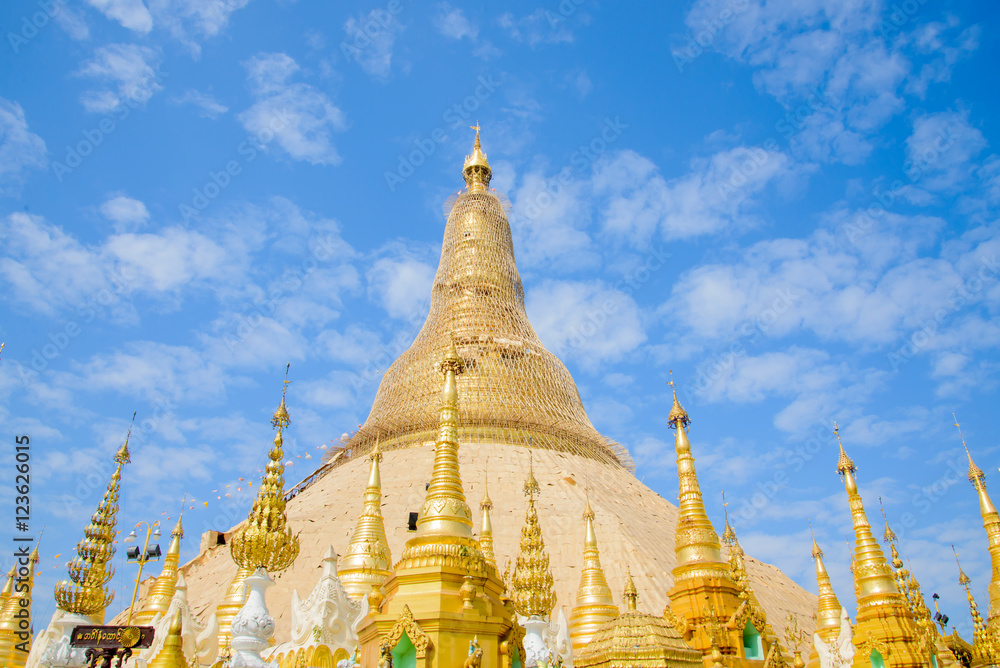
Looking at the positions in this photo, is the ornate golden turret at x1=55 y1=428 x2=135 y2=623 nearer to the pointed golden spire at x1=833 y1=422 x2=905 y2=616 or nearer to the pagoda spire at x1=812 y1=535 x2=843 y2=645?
the pointed golden spire at x1=833 y1=422 x2=905 y2=616

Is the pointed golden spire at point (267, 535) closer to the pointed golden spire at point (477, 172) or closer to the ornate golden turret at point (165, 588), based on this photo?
the ornate golden turret at point (165, 588)

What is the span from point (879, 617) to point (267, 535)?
1335 cm

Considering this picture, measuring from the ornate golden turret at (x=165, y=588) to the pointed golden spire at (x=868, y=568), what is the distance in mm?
18113

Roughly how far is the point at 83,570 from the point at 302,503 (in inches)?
775

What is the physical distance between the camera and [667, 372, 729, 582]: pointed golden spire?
1369 centimetres

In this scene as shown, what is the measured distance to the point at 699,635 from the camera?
12.5 m

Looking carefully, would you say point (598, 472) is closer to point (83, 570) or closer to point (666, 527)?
point (666, 527)

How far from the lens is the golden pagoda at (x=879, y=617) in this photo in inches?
563

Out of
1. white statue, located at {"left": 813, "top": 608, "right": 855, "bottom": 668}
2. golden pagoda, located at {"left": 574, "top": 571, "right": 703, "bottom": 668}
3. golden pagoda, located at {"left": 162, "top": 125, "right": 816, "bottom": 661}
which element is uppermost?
golden pagoda, located at {"left": 162, "top": 125, "right": 816, "bottom": 661}

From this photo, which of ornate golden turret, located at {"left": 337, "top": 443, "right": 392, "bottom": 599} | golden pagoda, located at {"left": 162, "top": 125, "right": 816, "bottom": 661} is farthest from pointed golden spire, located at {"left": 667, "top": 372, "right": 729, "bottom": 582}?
ornate golden turret, located at {"left": 337, "top": 443, "right": 392, "bottom": 599}

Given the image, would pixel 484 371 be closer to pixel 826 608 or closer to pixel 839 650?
pixel 826 608

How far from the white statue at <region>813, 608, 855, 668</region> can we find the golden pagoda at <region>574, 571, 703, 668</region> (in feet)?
33.4

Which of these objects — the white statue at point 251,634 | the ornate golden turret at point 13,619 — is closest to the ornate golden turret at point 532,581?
the white statue at point 251,634

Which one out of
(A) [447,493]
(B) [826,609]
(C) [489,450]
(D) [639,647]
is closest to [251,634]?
(A) [447,493]
